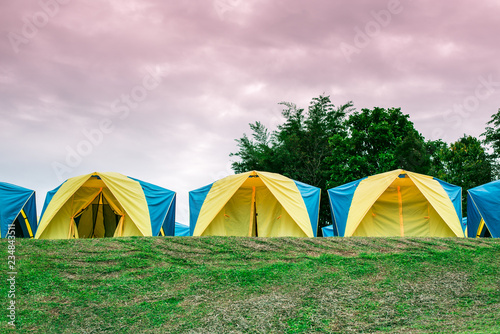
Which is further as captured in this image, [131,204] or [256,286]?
[131,204]

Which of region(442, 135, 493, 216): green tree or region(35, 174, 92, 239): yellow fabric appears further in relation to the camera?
region(442, 135, 493, 216): green tree

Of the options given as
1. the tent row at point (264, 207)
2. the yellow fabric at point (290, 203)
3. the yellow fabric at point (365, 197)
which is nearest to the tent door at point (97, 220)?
the tent row at point (264, 207)

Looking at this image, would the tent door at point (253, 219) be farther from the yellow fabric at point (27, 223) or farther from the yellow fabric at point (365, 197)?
the yellow fabric at point (27, 223)

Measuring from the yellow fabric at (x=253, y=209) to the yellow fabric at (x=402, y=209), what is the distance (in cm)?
169

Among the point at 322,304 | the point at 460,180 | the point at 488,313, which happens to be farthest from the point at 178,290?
the point at 460,180

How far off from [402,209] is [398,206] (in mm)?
153

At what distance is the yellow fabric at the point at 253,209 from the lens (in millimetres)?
12289

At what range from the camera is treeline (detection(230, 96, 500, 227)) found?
23.8m

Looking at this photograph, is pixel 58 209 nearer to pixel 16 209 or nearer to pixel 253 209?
pixel 16 209

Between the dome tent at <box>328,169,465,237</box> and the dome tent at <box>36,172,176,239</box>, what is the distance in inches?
213

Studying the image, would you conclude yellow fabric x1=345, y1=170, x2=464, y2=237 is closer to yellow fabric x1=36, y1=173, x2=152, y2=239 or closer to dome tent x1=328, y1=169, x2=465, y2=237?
dome tent x1=328, y1=169, x2=465, y2=237

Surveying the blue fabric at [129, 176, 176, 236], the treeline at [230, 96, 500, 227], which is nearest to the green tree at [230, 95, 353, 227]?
A: the treeline at [230, 96, 500, 227]

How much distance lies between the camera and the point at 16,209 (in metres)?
12.4

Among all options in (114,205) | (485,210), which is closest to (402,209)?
(485,210)
